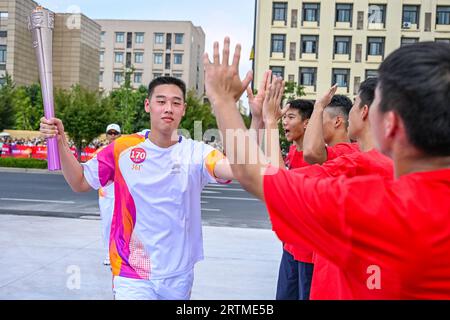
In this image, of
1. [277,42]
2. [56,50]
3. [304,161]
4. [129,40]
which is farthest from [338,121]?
[129,40]

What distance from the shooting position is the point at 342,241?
1106 mm

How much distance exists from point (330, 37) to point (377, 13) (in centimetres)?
300

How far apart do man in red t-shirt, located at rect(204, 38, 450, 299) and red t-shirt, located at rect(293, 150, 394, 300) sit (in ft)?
0.50

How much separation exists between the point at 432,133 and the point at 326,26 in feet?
106

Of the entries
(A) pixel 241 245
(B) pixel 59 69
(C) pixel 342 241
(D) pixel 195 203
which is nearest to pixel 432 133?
(C) pixel 342 241

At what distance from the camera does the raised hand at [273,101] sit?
1.67 meters

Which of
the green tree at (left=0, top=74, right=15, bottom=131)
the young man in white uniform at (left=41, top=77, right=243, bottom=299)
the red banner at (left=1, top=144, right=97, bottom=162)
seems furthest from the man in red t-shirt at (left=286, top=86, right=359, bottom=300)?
the green tree at (left=0, top=74, right=15, bottom=131)

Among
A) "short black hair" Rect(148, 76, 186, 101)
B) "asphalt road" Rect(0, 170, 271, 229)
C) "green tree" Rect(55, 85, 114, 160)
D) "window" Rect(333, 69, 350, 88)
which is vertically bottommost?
"asphalt road" Rect(0, 170, 271, 229)

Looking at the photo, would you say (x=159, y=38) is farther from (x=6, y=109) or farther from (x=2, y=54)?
(x=6, y=109)

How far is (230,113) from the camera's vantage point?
4.28 ft

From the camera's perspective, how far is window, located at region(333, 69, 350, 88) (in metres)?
31.6

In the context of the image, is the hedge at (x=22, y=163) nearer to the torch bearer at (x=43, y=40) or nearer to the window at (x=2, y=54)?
the torch bearer at (x=43, y=40)

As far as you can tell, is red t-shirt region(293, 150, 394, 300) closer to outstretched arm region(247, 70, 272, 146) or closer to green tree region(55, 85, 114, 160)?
outstretched arm region(247, 70, 272, 146)
